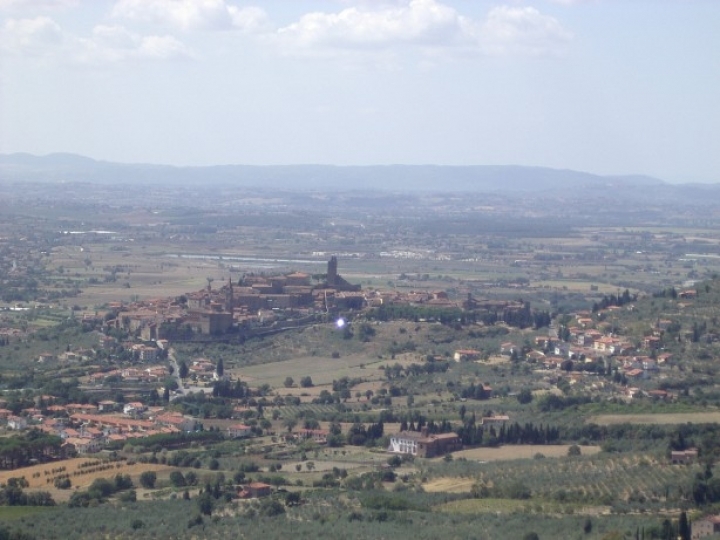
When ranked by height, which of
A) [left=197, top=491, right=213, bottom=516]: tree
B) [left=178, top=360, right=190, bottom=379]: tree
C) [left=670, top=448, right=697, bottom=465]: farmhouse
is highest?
[left=670, top=448, right=697, bottom=465]: farmhouse

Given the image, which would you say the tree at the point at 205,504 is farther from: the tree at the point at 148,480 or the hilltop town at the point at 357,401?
the tree at the point at 148,480

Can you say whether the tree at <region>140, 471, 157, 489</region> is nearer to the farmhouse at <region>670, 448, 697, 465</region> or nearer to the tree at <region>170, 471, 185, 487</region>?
the tree at <region>170, 471, 185, 487</region>

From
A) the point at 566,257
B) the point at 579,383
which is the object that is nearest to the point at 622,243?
the point at 566,257

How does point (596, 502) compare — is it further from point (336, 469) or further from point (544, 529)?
point (336, 469)

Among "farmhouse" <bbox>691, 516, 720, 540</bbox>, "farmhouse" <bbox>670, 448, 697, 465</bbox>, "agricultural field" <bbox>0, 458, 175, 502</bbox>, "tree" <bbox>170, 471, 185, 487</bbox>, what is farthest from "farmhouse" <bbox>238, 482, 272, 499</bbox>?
"farmhouse" <bbox>670, 448, 697, 465</bbox>

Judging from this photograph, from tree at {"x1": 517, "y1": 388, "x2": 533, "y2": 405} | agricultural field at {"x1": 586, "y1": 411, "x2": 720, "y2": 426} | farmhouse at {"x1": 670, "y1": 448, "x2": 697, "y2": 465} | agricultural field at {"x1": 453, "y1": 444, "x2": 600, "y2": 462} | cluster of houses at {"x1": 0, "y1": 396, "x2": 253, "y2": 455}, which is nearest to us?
farmhouse at {"x1": 670, "y1": 448, "x2": 697, "y2": 465}

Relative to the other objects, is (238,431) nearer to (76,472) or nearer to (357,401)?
(357,401)
